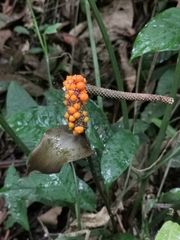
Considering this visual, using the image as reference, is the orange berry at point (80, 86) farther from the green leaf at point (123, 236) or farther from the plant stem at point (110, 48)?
the green leaf at point (123, 236)

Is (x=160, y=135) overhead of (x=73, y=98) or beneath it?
beneath

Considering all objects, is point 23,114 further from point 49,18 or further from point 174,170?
point 49,18

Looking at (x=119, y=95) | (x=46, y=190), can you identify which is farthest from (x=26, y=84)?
(x=119, y=95)

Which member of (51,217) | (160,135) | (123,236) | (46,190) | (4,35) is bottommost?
(51,217)

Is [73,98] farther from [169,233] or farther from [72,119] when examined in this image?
[169,233]

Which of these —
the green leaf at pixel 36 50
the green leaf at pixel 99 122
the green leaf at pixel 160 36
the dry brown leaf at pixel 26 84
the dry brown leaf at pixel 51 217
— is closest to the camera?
the green leaf at pixel 160 36

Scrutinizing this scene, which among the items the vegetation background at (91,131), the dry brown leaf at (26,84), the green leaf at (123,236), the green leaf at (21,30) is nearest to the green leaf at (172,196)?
the vegetation background at (91,131)
